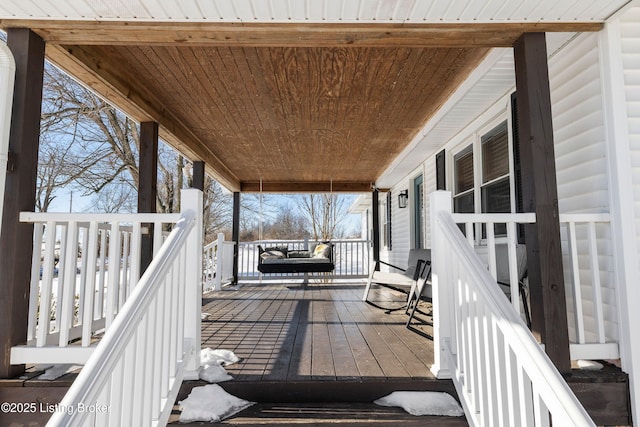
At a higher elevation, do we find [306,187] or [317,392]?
[306,187]

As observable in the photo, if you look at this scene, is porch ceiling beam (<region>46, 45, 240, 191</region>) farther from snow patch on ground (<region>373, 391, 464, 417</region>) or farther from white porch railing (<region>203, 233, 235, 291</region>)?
snow patch on ground (<region>373, 391, 464, 417</region>)

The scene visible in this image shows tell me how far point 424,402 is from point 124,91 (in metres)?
3.31

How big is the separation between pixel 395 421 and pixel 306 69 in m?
2.65

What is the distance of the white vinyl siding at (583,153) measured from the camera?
91.4 inches

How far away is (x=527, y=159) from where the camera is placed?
2324 mm

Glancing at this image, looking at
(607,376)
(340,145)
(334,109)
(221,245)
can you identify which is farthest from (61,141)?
(607,376)

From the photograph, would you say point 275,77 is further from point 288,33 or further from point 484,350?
point 484,350

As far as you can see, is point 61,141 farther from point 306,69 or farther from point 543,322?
point 543,322

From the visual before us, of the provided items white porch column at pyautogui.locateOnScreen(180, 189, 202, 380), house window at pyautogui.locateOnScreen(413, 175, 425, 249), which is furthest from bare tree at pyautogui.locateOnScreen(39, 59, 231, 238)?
white porch column at pyautogui.locateOnScreen(180, 189, 202, 380)

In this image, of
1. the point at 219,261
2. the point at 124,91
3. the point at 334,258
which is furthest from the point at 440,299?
the point at 334,258

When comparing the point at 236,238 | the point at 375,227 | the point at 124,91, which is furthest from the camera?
the point at 375,227

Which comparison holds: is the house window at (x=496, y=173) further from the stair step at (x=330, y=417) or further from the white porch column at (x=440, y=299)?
the stair step at (x=330, y=417)

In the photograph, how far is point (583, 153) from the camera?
2490 millimetres

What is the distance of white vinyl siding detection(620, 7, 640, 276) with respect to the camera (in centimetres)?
225
